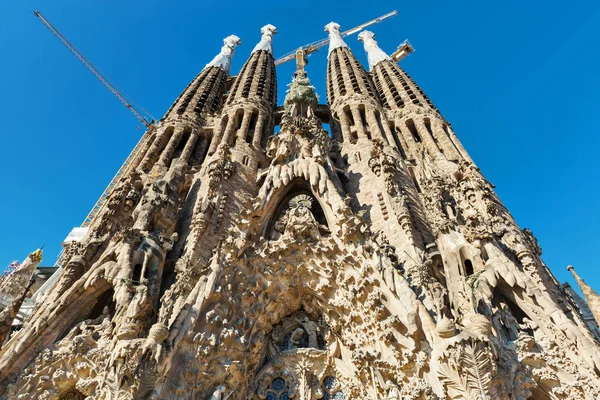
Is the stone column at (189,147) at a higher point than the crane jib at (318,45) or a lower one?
lower

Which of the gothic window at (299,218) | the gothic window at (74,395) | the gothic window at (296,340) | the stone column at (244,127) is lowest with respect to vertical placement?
the gothic window at (74,395)

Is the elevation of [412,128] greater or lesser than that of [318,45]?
lesser

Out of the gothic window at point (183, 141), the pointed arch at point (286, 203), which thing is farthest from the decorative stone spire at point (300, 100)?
the gothic window at point (183, 141)

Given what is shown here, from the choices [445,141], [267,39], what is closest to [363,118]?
[445,141]

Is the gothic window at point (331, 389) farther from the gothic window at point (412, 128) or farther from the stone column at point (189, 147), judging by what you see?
the gothic window at point (412, 128)

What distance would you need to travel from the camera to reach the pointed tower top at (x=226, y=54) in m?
26.3

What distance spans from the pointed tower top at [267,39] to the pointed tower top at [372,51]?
681cm

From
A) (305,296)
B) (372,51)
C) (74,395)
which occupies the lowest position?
(74,395)

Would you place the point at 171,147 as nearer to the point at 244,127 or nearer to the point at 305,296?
the point at 244,127

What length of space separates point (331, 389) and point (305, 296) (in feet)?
7.25

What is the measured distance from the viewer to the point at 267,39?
3039 cm

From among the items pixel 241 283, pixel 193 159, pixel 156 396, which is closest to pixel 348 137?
pixel 193 159

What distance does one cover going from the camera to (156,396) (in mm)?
7047

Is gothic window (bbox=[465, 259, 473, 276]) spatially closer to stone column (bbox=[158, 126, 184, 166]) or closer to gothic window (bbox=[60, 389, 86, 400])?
gothic window (bbox=[60, 389, 86, 400])
